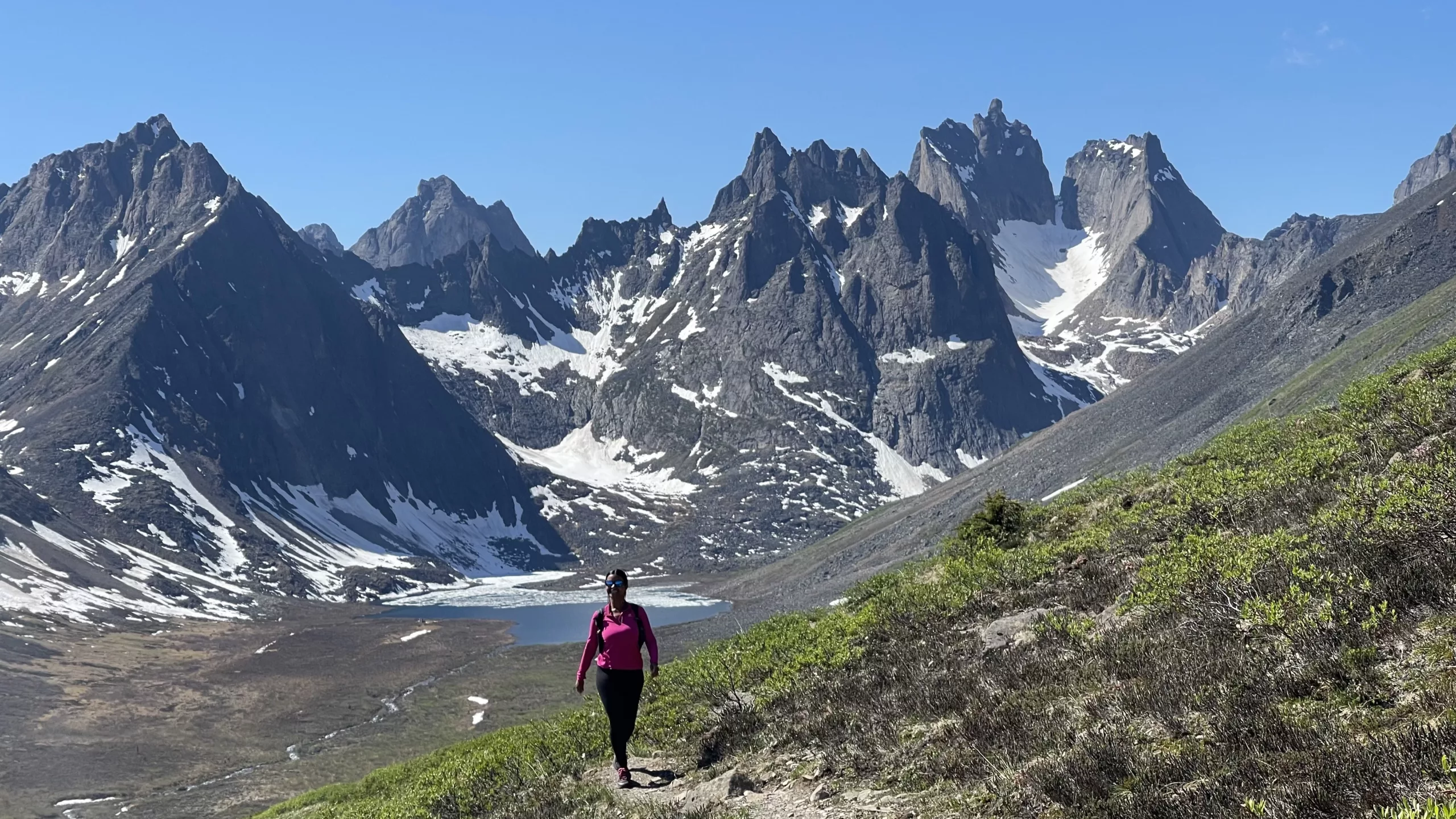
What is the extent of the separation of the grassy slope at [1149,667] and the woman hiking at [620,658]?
99 cm

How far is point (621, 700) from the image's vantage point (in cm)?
1434

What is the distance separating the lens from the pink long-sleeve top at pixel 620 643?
14328 mm

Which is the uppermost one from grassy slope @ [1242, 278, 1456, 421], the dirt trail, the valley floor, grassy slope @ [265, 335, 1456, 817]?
grassy slope @ [1242, 278, 1456, 421]

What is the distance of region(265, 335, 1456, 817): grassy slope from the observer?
8203mm

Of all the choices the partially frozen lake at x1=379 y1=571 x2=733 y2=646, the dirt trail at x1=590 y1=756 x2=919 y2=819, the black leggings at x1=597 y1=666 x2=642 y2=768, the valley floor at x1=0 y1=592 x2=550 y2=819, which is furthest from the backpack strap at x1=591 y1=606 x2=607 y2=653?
the partially frozen lake at x1=379 y1=571 x2=733 y2=646

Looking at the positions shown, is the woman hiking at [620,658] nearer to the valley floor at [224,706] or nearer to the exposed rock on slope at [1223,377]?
the valley floor at [224,706]

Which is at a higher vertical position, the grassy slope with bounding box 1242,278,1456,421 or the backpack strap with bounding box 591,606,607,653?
the grassy slope with bounding box 1242,278,1456,421

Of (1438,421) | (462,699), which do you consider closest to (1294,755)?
(1438,421)

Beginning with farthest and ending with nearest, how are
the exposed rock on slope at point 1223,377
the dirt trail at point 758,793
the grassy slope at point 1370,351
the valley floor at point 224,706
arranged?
1. the exposed rock on slope at point 1223,377
2. the grassy slope at point 1370,351
3. the valley floor at point 224,706
4. the dirt trail at point 758,793

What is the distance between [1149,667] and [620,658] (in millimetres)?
7319

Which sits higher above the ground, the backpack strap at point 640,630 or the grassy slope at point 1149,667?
the backpack strap at point 640,630

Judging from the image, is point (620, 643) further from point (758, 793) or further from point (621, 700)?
point (758, 793)

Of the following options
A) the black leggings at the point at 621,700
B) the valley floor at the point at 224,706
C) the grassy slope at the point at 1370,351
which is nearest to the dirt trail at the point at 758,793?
the black leggings at the point at 621,700

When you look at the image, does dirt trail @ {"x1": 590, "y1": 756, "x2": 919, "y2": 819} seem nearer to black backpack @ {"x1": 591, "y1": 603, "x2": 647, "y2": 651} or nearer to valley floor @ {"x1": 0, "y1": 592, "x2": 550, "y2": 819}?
black backpack @ {"x1": 591, "y1": 603, "x2": 647, "y2": 651}
